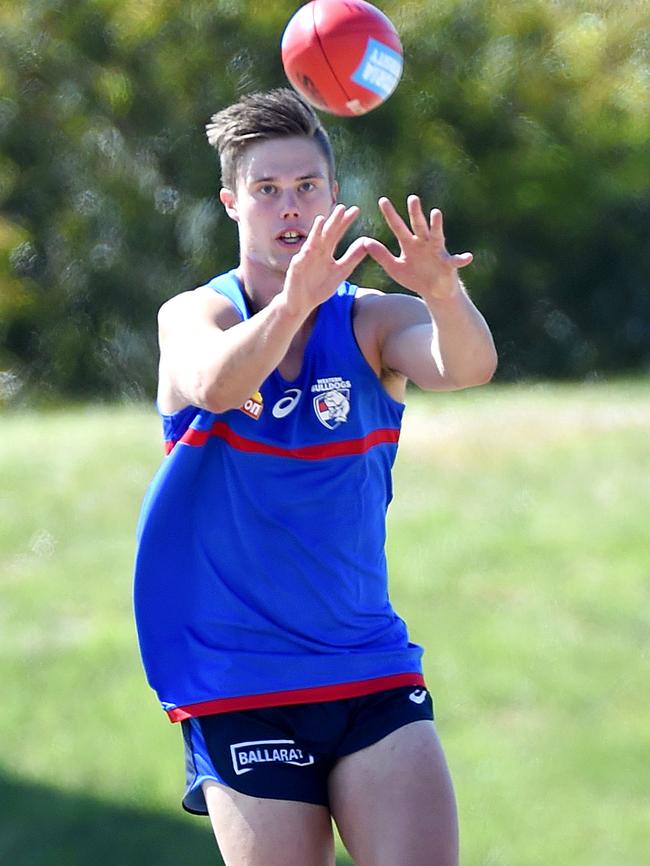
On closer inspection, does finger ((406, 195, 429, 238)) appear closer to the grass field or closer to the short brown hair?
the short brown hair

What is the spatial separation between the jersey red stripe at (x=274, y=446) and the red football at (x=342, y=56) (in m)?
0.99

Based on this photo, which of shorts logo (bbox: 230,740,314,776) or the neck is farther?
the neck

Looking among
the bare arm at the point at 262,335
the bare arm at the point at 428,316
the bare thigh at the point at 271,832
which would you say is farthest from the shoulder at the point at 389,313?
the bare thigh at the point at 271,832

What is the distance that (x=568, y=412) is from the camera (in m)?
12.3

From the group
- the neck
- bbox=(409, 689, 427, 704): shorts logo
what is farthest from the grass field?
the neck

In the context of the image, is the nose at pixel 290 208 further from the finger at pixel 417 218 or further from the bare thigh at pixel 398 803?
the bare thigh at pixel 398 803

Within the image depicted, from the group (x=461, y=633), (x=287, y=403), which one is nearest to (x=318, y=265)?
(x=287, y=403)

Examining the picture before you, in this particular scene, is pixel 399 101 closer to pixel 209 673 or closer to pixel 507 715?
pixel 507 715

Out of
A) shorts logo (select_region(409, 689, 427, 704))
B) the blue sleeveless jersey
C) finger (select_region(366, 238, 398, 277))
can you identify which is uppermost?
finger (select_region(366, 238, 398, 277))

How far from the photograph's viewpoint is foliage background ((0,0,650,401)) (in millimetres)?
18500

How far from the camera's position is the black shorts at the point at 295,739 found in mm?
3875

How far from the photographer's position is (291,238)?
3986 millimetres

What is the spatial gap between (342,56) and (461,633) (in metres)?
5.05

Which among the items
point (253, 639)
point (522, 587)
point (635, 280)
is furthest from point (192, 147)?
point (253, 639)
